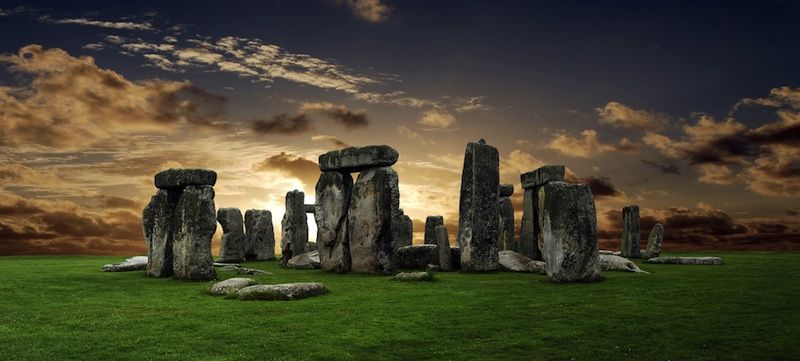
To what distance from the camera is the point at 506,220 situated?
27797 millimetres

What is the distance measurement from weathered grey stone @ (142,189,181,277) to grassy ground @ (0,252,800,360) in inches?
142

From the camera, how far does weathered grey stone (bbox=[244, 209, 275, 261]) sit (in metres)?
30.6

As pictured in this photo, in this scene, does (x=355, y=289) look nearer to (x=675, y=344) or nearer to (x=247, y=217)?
(x=675, y=344)

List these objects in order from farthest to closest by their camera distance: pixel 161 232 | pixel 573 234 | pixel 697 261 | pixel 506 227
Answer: pixel 506 227
pixel 697 261
pixel 161 232
pixel 573 234

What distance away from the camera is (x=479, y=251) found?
20.1 metres

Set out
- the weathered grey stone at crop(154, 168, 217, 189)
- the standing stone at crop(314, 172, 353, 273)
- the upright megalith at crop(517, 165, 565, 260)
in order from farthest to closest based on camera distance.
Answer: the upright megalith at crop(517, 165, 565, 260), the standing stone at crop(314, 172, 353, 273), the weathered grey stone at crop(154, 168, 217, 189)

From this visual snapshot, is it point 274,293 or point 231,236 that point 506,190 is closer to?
point 231,236

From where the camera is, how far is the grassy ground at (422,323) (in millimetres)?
8227

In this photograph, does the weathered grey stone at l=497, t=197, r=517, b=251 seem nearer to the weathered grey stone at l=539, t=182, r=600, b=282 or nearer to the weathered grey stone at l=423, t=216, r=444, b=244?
the weathered grey stone at l=423, t=216, r=444, b=244

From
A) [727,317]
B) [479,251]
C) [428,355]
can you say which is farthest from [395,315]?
[479,251]

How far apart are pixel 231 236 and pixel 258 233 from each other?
1775 millimetres

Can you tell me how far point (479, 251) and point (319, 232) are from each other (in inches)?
234


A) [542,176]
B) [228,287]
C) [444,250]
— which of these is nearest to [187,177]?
[228,287]

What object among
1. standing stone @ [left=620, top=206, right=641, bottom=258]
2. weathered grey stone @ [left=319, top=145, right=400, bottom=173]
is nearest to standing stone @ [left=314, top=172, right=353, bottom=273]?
weathered grey stone @ [left=319, top=145, right=400, bottom=173]
